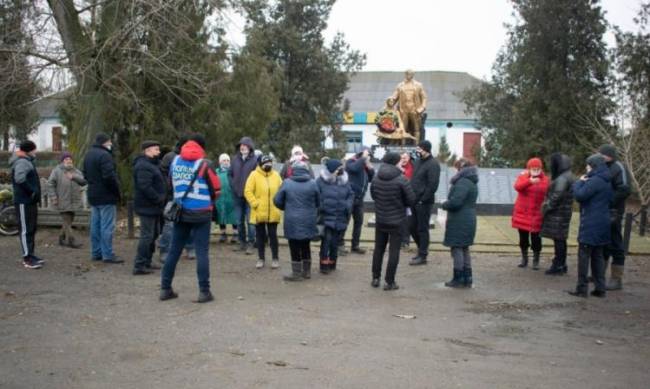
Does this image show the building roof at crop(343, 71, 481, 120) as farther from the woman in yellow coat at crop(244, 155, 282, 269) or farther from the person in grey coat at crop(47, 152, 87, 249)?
the woman in yellow coat at crop(244, 155, 282, 269)

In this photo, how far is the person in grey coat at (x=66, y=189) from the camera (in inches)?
463

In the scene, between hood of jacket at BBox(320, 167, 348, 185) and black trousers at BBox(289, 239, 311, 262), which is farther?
hood of jacket at BBox(320, 167, 348, 185)

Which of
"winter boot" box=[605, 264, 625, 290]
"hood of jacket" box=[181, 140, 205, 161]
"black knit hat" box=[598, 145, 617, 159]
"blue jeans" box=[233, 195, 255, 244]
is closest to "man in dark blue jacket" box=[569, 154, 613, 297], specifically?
"black knit hat" box=[598, 145, 617, 159]

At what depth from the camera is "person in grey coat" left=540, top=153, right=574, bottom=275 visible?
32.6 feet

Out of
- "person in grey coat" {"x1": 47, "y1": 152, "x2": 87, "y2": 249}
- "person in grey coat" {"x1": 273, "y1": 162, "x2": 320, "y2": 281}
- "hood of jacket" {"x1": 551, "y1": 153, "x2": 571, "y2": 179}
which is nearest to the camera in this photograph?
"person in grey coat" {"x1": 273, "y1": 162, "x2": 320, "y2": 281}

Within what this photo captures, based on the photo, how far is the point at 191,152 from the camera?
7883mm

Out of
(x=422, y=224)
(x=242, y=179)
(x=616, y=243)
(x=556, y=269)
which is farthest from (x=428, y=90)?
(x=616, y=243)

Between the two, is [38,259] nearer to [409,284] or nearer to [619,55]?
[409,284]

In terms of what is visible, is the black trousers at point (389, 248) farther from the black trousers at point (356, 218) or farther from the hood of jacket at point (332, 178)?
the black trousers at point (356, 218)

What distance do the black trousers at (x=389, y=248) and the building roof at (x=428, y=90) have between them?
4885cm

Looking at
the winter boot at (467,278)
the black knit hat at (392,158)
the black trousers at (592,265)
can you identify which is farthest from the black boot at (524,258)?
the black knit hat at (392,158)

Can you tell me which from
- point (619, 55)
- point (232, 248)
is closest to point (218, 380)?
point (232, 248)

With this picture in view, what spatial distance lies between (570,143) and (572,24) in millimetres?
4528

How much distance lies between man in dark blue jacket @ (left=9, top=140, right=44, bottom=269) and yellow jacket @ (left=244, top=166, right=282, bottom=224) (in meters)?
2.99
